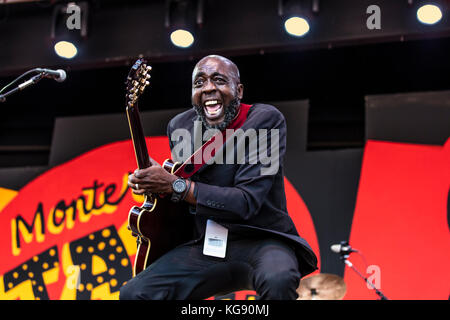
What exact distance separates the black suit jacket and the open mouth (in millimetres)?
170

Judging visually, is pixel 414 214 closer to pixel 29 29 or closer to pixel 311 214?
pixel 311 214

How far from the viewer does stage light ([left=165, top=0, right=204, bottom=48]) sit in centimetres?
600

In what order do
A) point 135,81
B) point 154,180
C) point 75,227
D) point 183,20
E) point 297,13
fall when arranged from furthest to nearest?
point 75,227 < point 183,20 < point 297,13 < point 135,81 < point 154,180

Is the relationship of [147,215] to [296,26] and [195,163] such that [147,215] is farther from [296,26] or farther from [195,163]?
[296,26]

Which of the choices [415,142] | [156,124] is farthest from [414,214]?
[156,124]

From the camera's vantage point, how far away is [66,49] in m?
6.41

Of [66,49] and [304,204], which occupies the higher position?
[66,49]

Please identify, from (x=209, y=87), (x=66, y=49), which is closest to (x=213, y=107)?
(x=209, y=87)

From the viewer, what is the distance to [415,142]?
19.7 ft

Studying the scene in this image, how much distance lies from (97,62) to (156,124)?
1043 mm

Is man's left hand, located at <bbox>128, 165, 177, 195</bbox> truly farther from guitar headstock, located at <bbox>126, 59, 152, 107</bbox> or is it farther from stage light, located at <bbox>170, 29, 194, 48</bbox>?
stage light, located at <bbox>170, 29, 194, 48</bbox>

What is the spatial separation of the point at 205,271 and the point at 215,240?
0.53ft

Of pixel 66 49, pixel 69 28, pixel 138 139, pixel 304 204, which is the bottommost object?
pixel 304 204
